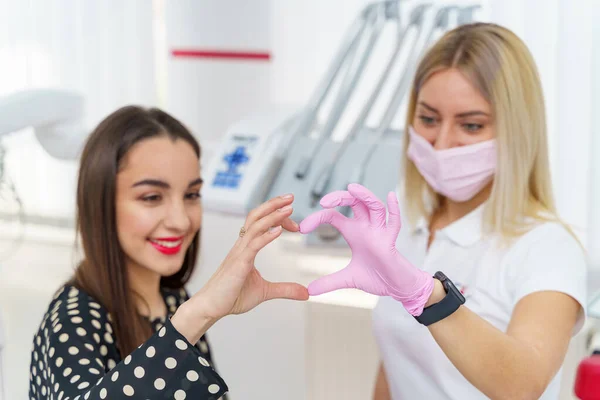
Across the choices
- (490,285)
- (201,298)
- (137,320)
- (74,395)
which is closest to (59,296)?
(137,320)

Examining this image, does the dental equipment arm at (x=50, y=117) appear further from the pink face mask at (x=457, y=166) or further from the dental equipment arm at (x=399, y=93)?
the pink face mask at (x=457, y=166)

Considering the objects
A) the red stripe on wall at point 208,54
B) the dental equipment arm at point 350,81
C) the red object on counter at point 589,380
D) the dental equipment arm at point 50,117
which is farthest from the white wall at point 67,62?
the red object on counter at point 589,380

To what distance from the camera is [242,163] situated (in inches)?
85.3

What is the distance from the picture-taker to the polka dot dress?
1.01 m

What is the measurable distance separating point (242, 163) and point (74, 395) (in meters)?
1.17

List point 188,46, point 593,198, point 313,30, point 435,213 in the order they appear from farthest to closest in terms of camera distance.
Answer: point 313,30 < point 188,46 < point 593,198 < point 435,213

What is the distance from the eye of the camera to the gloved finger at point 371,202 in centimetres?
107

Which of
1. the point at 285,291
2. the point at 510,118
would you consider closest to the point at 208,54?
the point at 510,118

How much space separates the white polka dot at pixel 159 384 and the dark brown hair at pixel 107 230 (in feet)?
0.99

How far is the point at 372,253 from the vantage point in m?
1.09

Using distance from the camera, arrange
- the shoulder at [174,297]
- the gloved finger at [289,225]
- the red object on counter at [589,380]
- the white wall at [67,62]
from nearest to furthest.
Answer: the red object on counter at [589,380] < the gloved finger at [289,225] < the shoulder at [174,297] < the white wall at [67,62]

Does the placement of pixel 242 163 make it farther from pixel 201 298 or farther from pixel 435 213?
pixel 201 298

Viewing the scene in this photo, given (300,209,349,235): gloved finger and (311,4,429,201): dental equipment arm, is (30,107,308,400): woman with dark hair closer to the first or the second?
(300,209,349,235): gloved finger

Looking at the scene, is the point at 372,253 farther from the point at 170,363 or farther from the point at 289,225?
the point at 170,363
